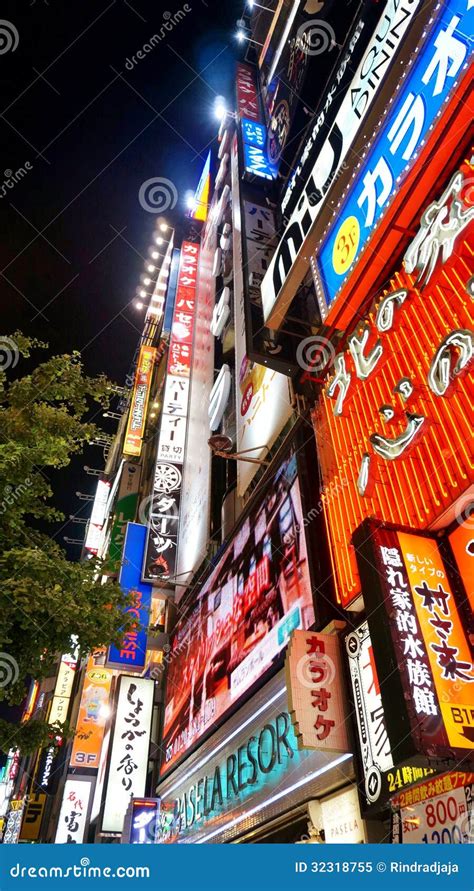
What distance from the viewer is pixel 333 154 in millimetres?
9156

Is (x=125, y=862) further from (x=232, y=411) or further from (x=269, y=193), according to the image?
(x=269, y=193)

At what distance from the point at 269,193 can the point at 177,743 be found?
536 inches

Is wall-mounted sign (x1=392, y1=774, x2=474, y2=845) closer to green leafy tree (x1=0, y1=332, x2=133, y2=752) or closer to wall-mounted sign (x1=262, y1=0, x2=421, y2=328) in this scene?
green leafy tree (x1=0, y1=332, x2=133, y2=752)

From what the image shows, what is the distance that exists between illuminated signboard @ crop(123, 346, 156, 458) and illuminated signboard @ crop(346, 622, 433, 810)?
69.3ft

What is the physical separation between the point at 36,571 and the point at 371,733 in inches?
188

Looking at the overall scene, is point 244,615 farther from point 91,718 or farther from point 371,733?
point 91,718

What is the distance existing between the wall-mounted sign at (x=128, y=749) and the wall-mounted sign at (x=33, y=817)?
15.0 metres

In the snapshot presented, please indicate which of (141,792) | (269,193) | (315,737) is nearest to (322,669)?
(315,737)

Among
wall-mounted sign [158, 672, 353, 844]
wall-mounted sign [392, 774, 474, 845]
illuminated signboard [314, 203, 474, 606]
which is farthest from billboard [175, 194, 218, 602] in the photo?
wall-mounted sign [392, 774, 474, 845]

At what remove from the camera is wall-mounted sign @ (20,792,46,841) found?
24.9 metres

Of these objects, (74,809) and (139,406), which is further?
(139,406)

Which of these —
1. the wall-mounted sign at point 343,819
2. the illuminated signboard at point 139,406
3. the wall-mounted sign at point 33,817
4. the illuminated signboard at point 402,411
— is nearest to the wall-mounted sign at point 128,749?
the wall-mounted sign at point 343,819

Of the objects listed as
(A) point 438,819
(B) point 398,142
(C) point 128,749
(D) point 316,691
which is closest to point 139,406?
(C) point 128,749

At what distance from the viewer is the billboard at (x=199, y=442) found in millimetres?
15266
